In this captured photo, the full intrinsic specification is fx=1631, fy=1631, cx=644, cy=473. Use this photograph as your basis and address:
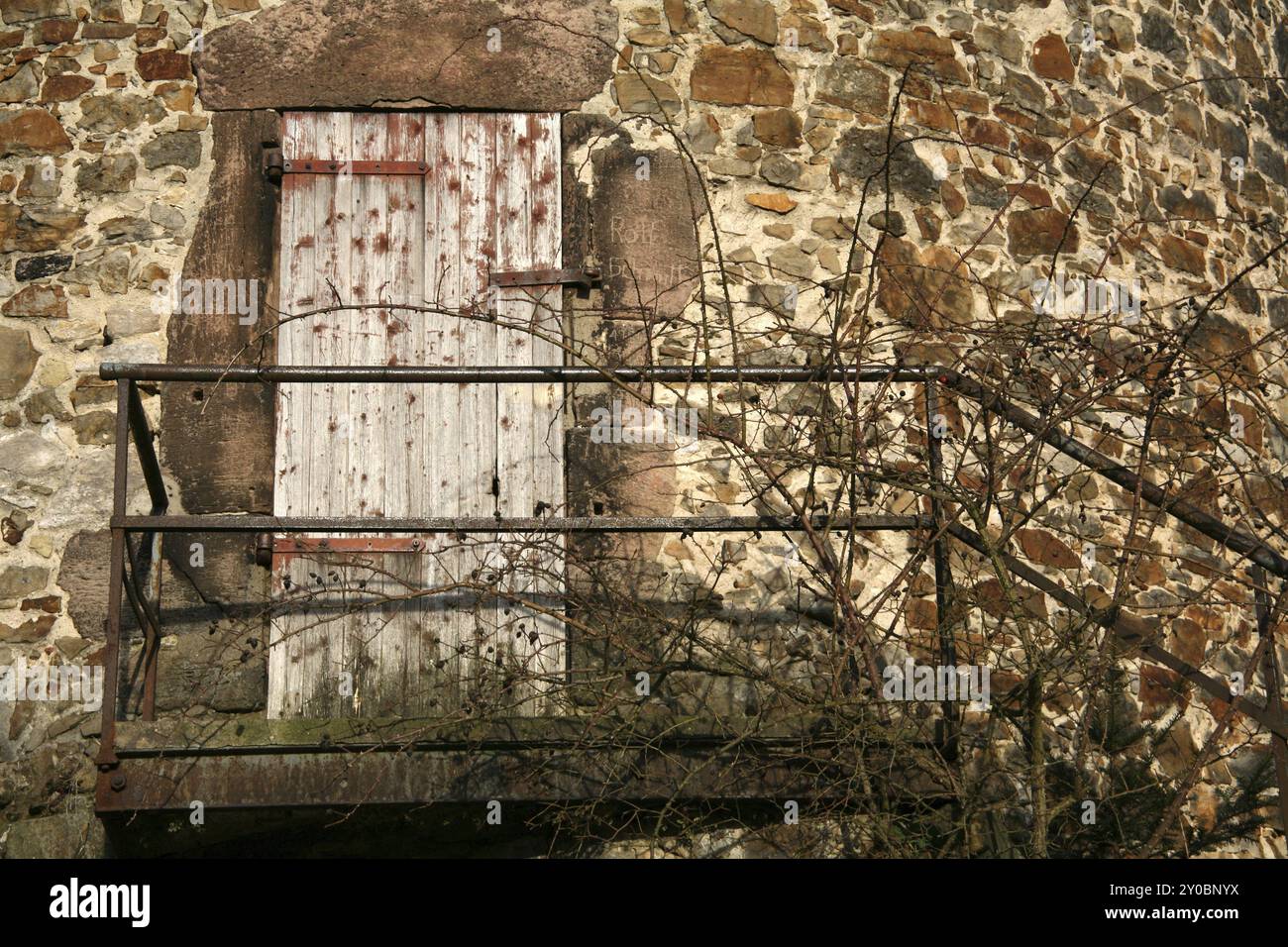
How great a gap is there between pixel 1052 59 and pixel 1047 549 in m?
2.07

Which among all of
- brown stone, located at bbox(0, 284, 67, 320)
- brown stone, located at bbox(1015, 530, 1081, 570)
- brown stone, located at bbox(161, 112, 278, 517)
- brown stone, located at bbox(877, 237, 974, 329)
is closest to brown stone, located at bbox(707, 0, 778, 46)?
brown stone, located at bbox(877, 237, 974, 329)

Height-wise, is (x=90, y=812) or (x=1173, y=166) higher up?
(x=1173, y=166)

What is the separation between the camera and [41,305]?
19.1 ft

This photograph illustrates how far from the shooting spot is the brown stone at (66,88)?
5984 millimetres

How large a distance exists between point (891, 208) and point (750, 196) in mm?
537

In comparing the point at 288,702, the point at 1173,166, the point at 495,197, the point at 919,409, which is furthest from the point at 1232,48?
the point at 288,702

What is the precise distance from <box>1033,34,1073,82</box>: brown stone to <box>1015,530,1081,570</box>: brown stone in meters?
1.93

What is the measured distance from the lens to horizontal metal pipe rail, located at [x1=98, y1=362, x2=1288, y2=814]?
15.1 feet

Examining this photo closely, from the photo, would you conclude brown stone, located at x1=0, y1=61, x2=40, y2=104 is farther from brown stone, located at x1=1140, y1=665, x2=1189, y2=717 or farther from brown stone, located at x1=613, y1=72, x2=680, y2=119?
brown stone, located at x1=1140, y1=665, x2=1189, y2=717

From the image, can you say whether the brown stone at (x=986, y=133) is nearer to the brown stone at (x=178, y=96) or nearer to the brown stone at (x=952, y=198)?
the brown stone at (x=952, y=198)

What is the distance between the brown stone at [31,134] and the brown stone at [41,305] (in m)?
0.55

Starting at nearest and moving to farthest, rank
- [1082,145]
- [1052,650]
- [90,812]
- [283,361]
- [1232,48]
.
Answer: [1052,650], [90,812], [283,361], [1082,145], [1232,48]

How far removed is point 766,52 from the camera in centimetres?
615

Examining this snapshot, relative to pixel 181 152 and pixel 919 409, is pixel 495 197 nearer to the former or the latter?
pixel 181 152
